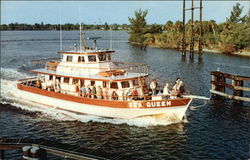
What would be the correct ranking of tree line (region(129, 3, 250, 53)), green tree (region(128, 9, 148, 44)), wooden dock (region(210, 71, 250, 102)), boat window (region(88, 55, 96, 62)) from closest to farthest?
boat window (region(88, 55, 96, 62)), wooden dock (region(210, 71, 250, 102)), tree line (region(129, 3, 250, 53)), green tree (region(128, 9, 148, 44))

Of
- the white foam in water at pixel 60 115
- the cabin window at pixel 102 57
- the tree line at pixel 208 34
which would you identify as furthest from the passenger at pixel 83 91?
the tree line at pixel 208 34

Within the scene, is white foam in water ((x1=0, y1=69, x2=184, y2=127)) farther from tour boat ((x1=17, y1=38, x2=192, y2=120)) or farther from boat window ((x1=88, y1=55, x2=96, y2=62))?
boat window ((x1=88, y1=55, x2=96, y2=62))

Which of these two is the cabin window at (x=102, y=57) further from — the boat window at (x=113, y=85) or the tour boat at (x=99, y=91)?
the boat window at (x=113, y=85)

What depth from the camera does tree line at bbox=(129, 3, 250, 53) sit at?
242ft

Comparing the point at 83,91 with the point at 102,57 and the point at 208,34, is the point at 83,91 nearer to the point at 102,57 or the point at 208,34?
the point at 102,57

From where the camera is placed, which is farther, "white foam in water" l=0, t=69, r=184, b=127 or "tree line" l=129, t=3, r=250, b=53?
"tree line" l=129, t=3, r=250, b=53

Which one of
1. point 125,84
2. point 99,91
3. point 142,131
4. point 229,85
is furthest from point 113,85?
point 229,85

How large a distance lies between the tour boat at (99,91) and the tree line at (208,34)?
1838cm

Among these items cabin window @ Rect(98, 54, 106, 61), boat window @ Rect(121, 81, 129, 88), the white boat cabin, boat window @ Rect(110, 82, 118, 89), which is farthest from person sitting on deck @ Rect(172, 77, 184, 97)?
cabin window @ Rect(98, 54, 106, 61)

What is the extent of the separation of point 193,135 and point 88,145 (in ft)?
25.7

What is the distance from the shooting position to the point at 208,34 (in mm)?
85375

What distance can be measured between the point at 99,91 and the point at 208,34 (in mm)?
69426

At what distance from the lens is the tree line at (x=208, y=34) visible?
73.9 m

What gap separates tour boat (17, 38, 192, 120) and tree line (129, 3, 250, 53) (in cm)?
1838
